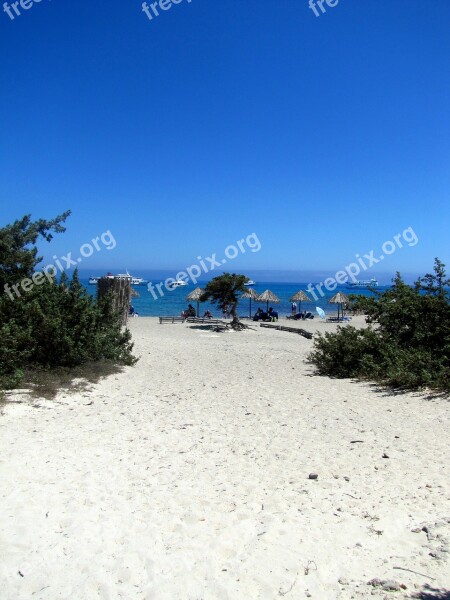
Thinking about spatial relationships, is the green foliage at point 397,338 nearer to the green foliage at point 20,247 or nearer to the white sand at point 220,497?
the white sand at point 220,497

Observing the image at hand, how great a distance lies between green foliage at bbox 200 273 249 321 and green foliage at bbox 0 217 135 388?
12.5 m

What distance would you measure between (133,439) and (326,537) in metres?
3.24

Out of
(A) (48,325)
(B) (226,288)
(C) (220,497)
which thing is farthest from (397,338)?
(B) (226,288)

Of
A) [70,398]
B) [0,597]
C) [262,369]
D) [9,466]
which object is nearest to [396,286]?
[262,369]

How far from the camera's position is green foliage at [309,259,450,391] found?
1030 centimetres

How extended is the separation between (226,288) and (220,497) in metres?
20.2

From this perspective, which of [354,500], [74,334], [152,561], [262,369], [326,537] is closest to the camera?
[152,561]

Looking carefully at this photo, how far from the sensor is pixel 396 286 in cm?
1288

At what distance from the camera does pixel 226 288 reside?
2442 cm

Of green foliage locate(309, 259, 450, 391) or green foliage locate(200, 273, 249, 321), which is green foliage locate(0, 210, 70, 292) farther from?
green foliage locate(200, 273, 249, 321)

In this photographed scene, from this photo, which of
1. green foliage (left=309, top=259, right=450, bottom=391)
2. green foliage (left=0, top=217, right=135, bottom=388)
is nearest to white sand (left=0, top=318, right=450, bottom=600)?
green foliage (left=0, top=217, right=135, bottom=388)

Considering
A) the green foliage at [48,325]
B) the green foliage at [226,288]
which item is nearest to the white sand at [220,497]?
the green foliage at [48,325]

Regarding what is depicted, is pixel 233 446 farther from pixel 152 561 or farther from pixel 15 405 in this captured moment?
pixel 15 405

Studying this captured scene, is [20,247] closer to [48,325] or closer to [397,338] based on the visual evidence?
[48,325]
